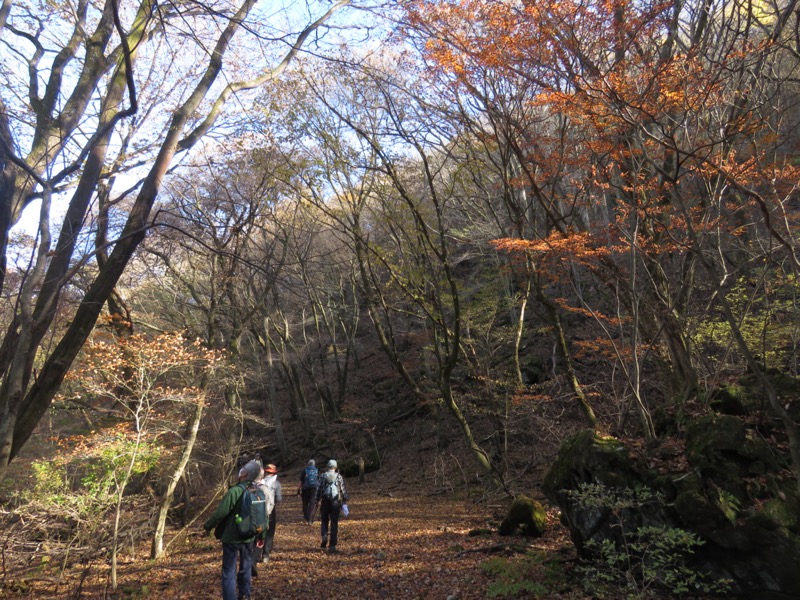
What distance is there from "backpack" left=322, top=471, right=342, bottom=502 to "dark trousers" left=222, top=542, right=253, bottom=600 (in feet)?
7.30

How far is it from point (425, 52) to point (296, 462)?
1736cm

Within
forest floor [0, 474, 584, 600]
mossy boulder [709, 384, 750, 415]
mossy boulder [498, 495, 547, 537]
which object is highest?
mossy boulder [709, 384, 750, 415]

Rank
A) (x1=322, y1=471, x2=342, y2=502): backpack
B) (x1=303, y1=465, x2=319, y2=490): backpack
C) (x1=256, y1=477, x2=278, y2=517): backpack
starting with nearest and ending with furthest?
(x1=256, y1=477, x2=278, y2=517): backpack
(x1=322, y1=471, x2=342, y2=502): backpack
(x1=303, y1=465, x2=319, y2=490): backpack

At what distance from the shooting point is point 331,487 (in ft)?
24.4

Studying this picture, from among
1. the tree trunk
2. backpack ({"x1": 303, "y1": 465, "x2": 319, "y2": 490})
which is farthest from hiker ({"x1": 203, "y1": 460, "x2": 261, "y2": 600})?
the tree trunk

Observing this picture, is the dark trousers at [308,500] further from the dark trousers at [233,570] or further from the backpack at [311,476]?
the dark trousers at [233,570]

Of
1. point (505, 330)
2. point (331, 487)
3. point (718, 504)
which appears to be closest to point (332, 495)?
point (331, 487)

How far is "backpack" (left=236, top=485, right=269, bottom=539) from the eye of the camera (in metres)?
4.82

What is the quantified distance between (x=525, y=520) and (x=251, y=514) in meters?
4.41

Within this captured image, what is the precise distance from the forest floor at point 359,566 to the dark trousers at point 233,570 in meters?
0.93

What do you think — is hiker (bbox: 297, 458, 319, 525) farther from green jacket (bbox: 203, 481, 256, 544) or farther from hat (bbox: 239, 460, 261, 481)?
green jacket (bbox: 203, 481, 256, 544)

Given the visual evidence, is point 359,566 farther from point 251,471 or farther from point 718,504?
point 718,504

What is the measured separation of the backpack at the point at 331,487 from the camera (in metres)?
7.39

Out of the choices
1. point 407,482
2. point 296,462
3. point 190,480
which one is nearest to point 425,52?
point 190,480
